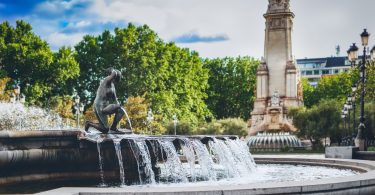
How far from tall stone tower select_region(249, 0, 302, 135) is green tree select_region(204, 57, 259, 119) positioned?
71.1ft

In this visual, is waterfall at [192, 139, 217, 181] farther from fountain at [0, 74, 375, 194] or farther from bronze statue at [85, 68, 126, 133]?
bronze statue at [85, 68, 126, 133]

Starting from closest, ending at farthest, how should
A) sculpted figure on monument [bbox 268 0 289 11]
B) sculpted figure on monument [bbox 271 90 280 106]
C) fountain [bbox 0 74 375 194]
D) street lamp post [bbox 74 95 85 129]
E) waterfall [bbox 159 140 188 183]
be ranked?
fountain [bbox 0 74 375 194] → waterfall [bbox 159 140 188 183] → street lamp post [bbox 74 95 85 129] → sculpted figure on monument [bbox 271 90 280 106] → sculpted figure on monument [bbox 268 0 289 11]

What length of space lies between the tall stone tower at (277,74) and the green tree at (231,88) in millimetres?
21670

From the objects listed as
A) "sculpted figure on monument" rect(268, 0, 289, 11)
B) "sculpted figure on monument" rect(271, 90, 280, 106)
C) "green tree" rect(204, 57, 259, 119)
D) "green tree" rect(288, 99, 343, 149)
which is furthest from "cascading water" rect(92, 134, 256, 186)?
"green tree" rect(204, 57, 259, 119)

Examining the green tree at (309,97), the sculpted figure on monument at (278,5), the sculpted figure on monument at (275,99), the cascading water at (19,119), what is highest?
the sculpted figure on monument at (278,5)

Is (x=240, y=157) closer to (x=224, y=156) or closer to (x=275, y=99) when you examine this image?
(x=224, y=156)

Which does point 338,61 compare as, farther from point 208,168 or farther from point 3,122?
point 208,168

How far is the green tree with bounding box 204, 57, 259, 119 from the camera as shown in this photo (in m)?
81.8

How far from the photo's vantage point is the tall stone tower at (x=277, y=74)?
58.1 metres

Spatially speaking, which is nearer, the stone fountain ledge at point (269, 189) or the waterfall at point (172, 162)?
the stone fountain ledge at point (269, 189)

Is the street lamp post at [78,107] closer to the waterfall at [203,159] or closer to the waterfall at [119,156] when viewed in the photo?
the waterfall at [203,159]

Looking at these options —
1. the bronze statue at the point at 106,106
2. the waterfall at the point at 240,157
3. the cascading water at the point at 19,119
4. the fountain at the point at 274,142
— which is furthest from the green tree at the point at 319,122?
the bronze statue at the point at 106,106

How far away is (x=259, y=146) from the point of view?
1955 inches

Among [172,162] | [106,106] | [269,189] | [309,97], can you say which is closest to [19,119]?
[106,106]
